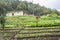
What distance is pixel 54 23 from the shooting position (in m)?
15.2

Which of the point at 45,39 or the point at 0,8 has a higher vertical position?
the point at 0,8

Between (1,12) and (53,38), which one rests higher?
(1,12)

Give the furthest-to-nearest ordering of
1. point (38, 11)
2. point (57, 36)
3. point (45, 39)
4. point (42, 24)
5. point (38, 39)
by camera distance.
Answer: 1. point (38, 11)
2. point (42, 24)
3. point (57, 36)
4. point (45, 39)
5. point (38, 39)

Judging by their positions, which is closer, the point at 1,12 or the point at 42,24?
the point at 1,12

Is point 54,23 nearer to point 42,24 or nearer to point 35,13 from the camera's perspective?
point 42,24

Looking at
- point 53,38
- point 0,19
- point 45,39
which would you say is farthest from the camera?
point 53,38

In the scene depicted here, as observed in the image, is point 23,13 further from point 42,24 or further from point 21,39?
point 21,39

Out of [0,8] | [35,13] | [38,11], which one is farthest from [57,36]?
[35,13]

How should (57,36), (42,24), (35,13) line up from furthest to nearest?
(35,13), (42,24), (57,36)

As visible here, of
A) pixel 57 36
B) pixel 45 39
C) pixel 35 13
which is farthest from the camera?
pixel 35 13

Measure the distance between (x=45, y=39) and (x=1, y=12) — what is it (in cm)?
386

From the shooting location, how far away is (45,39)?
586cm

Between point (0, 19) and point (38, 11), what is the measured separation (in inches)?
1260

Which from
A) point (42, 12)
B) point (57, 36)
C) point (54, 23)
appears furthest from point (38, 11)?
point (57, 36)
